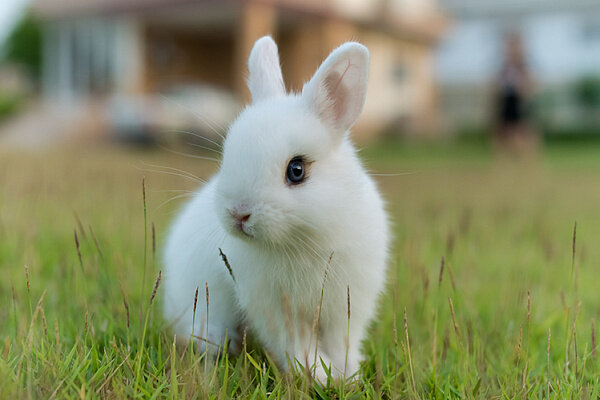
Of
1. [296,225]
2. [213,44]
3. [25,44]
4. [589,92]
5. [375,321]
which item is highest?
[213,44]

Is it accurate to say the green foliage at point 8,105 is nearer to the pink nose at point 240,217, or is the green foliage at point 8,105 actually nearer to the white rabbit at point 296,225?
the white rabbit at point 296,225

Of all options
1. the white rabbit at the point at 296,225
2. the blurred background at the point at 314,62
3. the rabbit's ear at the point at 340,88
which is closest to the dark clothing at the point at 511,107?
the blurred background at the point at 314,62

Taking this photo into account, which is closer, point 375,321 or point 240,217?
point 240,217

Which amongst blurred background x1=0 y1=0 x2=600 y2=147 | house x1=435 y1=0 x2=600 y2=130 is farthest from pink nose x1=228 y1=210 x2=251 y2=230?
house x1=435 y1=0 x2=600 y2=130

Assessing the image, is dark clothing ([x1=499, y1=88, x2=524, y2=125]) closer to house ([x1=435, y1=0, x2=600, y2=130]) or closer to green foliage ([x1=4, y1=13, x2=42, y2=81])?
house ([x1=435, y1=0, x2=600, y2=130])

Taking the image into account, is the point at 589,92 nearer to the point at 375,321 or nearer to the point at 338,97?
the point at 375,321

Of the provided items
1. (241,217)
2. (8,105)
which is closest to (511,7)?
(8,105)
